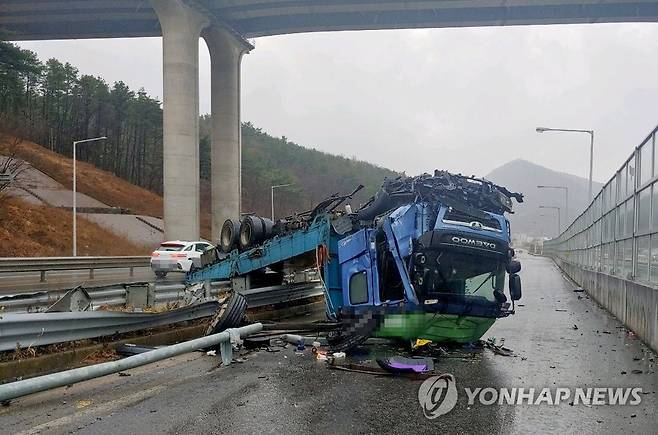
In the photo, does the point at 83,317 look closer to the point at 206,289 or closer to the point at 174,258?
the point at 206,289

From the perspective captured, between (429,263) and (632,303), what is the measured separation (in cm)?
543

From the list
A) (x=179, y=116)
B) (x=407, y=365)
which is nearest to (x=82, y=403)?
(x=407, y=365)

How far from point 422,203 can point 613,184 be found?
9.22 meters

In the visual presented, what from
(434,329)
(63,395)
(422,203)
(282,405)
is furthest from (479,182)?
(63,395)

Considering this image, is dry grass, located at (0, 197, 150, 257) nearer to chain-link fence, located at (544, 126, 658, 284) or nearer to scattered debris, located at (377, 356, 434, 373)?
chain-link fence, located at (544, 126, 658, 284)

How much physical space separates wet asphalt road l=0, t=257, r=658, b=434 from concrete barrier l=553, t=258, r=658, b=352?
46cm

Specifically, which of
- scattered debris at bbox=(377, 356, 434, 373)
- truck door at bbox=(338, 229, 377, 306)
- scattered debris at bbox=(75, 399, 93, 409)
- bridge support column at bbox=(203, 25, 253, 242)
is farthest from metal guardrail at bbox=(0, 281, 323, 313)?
bridge support column at bbox=(203, 25, 253, 242)

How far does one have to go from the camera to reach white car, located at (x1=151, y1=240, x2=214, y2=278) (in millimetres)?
24141

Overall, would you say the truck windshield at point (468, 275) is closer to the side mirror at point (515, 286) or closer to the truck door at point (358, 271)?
the side mirror at point (515, 286)

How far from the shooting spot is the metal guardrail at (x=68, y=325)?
6578 millimetres

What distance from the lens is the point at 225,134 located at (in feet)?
141

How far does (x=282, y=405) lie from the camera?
5902 mm

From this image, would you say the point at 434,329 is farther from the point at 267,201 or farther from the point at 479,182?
the point at 267,201

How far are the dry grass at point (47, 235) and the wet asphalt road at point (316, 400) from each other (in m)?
32.8
